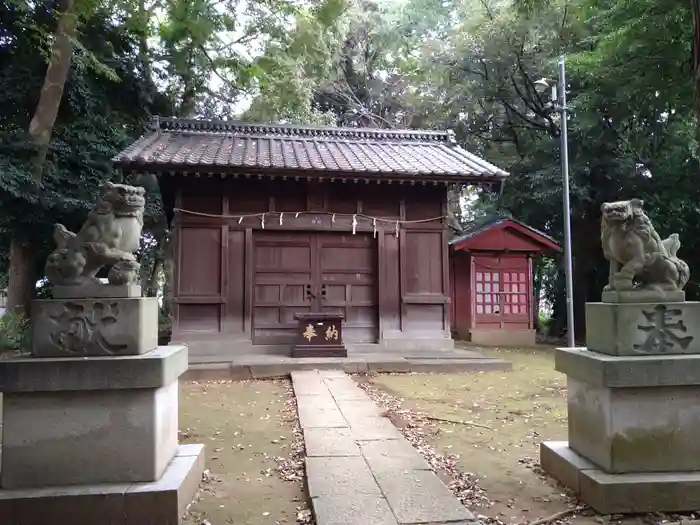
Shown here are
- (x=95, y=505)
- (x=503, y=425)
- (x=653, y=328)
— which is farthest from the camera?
(x=503, y=425)

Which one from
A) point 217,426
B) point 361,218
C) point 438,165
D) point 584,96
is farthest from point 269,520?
point 584,96

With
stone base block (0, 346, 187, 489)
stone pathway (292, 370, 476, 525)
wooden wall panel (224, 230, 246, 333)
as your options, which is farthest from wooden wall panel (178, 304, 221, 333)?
stone base block (0, 346, 187, 489)

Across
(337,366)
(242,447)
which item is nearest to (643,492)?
(242,447)

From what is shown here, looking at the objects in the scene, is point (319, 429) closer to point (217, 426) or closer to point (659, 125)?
point (217, 426)

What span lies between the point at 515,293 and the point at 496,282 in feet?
2.12

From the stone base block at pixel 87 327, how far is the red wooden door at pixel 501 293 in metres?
12.6

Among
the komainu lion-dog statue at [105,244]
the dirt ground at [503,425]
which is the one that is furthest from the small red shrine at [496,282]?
the komainu lion-dog statue at [105,244]

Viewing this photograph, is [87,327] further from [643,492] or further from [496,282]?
[496,282]

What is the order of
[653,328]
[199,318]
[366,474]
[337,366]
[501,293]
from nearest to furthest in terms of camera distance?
[653,328]
[366,474]
[337,366]
[199,318]
[501,293]

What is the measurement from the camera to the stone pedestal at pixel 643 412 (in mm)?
3324

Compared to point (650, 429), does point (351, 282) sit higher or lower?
higher

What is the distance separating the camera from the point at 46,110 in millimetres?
11570

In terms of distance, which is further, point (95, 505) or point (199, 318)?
point (199, 318)

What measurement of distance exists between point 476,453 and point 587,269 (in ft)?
44.5
